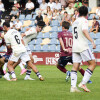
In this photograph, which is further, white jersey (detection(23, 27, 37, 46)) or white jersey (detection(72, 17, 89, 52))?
white jersey (detection(23, 27, 37, 46))

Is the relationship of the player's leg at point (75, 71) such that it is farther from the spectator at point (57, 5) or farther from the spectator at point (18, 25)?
the spectator at point (57, 5)

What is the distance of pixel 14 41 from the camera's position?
13281 mm

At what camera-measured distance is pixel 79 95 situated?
9.35 metres

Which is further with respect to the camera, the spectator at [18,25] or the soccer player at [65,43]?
the spectator at [18,25]

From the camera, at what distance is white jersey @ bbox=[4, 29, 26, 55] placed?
1322 centimetres

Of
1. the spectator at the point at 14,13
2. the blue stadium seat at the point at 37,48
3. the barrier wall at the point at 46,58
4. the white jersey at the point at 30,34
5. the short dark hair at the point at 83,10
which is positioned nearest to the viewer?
the short dark hair at the point at 83,10

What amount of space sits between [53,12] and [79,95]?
18009 mm

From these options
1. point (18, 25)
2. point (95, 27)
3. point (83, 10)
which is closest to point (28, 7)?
point (18, 25)

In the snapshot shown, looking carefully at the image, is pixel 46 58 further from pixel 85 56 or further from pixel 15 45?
pixel 85 56

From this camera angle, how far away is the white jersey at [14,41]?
43.4 feet

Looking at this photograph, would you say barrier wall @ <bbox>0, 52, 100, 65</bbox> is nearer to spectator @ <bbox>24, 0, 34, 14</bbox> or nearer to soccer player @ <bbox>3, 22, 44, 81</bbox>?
spectator @ <bbox>24, 0, 34, 14</bbox>

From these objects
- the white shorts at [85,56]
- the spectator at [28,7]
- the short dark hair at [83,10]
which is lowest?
the spectator at [28,7]

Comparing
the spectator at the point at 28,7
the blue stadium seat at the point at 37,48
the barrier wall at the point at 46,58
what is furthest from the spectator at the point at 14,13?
the barrier wall at the point at 46,58

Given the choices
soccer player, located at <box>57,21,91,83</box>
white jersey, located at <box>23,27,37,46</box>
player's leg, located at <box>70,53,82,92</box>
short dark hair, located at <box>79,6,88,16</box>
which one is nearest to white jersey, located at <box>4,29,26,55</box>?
white jersey, located at <box>23,27,37,46</box>
